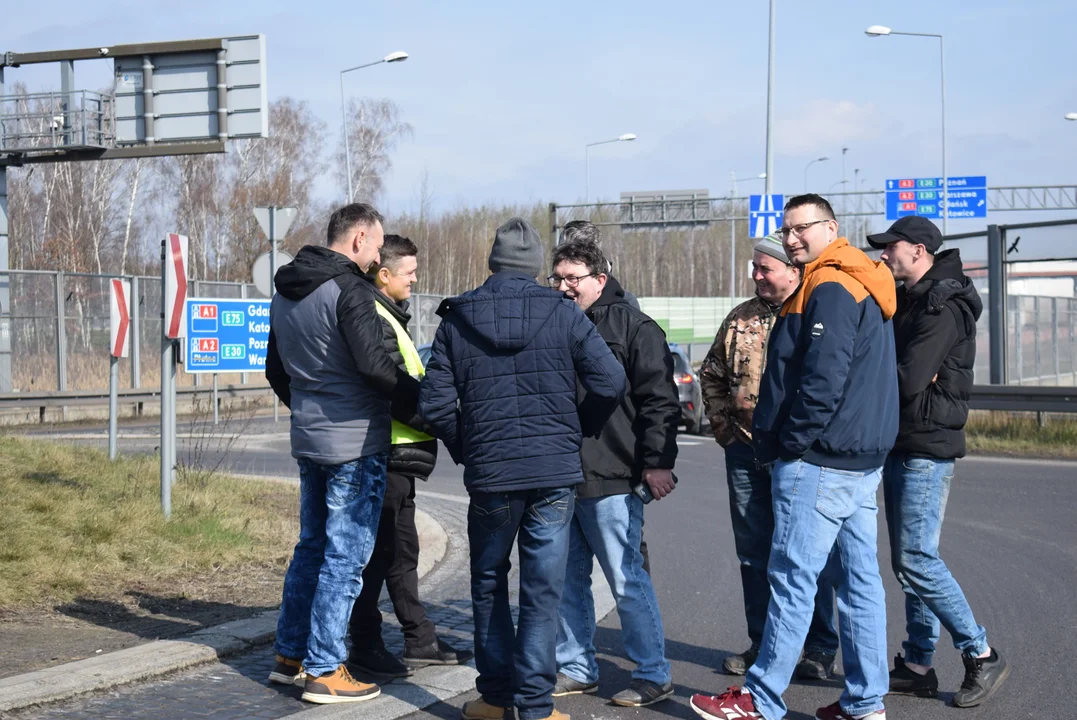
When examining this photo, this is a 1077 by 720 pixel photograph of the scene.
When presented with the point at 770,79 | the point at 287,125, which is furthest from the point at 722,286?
the point at 770,79

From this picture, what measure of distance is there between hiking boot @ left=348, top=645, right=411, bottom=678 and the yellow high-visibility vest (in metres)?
0.99

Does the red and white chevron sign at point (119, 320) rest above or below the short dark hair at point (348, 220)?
below

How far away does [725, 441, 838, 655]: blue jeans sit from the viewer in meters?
5.45

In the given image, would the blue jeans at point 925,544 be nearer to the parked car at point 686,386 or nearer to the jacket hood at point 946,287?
the jacket hood at point 946,287

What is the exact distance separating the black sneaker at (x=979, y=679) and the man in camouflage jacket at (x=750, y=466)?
0.60 meters

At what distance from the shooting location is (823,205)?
4.87m

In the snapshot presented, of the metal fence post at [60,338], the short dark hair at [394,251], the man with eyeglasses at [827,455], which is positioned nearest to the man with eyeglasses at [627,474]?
the man with eyeglasses at [827,455]

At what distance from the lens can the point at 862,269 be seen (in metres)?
4.54

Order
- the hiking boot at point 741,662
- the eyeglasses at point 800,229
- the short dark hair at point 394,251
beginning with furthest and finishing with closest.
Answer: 1. the short dark hair at point 394,251
2. the hiking boot at point 741,662
3. the eyeglasses at point 800,229

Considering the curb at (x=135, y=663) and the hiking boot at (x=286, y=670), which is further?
the hiking boot at (x=286, y=670)

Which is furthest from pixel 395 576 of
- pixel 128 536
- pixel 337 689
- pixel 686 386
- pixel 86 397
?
pixel 86 397

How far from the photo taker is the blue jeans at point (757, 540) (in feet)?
17.9

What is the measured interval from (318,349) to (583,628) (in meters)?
1.65

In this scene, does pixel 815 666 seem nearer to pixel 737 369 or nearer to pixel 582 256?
pixel 737 369
